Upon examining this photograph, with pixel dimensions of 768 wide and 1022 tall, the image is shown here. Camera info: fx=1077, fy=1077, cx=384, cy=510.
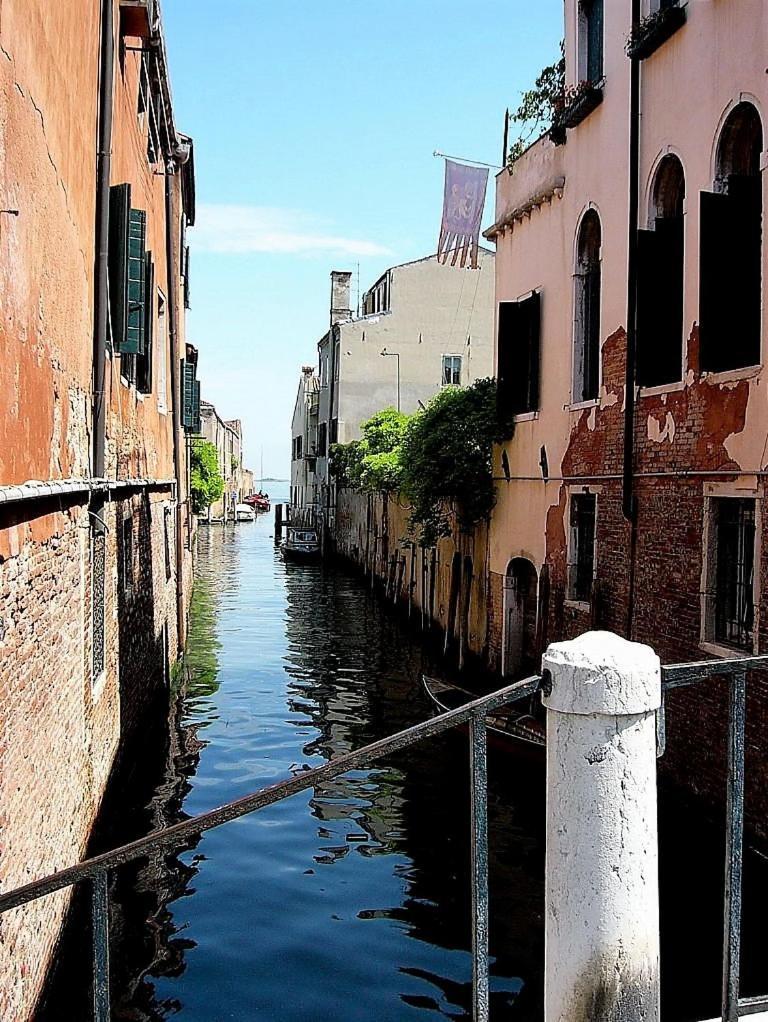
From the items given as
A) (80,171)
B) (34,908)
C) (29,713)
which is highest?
(80,171)

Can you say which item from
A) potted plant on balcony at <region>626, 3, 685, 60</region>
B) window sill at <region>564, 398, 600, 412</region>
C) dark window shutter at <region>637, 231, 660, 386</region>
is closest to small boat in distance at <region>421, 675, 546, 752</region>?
window sill at <region>564, 398, 600, 412</region>

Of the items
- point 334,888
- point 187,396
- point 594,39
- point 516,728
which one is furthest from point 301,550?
point 334,888

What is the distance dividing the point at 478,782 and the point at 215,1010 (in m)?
3.78

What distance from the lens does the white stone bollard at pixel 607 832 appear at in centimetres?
217

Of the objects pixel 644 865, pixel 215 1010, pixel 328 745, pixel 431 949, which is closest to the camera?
pixel 644 865

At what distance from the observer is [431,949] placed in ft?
20.3

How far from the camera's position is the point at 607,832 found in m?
2.17

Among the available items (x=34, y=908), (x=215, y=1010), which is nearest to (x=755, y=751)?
(x=215, y=1010)

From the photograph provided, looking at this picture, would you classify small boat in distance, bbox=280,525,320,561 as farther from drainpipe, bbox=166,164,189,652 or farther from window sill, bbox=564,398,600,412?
window sill, bbox=564,398,600,412

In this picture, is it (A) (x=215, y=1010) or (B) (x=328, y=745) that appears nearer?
(A) (x=215, y=1010)

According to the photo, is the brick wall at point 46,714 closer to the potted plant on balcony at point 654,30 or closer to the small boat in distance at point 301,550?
the potted plant on balcony at point 654,30

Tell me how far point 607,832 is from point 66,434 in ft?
13.8

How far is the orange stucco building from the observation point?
4145mm

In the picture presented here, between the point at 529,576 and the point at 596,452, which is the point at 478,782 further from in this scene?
the point at 529,576
